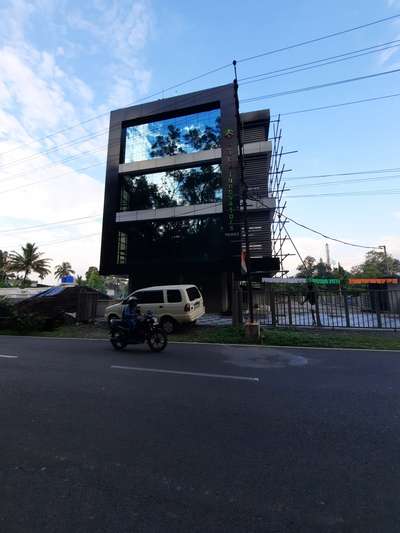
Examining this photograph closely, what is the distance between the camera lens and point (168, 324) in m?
12.6

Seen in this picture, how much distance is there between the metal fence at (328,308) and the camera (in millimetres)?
12320

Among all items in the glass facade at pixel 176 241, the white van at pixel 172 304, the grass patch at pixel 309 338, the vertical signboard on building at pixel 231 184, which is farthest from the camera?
the glass facade at pixel 176 241

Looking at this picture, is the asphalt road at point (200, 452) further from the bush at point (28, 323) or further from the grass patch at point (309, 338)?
Result: the bush at point (28, 323)

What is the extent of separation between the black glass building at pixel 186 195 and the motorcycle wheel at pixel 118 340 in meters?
11.6

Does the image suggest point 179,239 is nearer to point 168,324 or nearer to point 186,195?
point 186,195

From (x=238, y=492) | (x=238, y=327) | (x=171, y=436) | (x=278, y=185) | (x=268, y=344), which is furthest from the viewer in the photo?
(x=278, y=185)

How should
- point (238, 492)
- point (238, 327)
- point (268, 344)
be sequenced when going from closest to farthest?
point (238, 492) < point (268, 344) < point (238, 327)

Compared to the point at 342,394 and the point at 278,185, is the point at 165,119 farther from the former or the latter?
the point at 342,394

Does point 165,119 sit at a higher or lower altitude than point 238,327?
higher

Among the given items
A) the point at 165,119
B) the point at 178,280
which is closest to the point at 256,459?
the point at 178,280

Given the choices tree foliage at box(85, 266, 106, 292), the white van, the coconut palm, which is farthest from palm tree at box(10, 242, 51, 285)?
the white van

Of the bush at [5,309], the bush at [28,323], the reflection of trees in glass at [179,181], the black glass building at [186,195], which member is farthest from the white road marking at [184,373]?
the reflection of trees in glass at [179,181]

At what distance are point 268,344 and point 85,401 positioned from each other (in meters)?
7.01

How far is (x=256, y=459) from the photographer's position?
284cm
